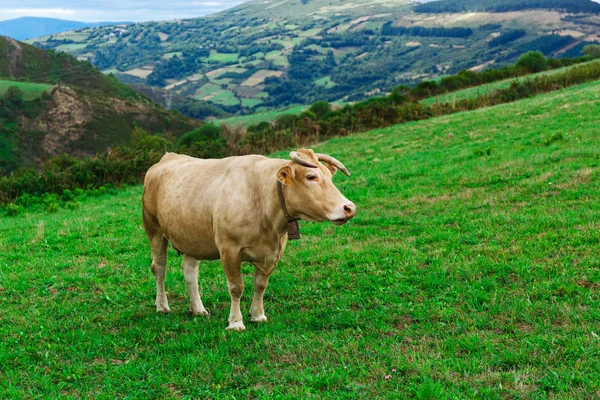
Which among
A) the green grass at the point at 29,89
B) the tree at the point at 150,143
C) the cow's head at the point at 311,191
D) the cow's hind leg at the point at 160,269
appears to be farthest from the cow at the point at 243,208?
the green grass at the point at 29,89

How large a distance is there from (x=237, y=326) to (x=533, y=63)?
7990 cm

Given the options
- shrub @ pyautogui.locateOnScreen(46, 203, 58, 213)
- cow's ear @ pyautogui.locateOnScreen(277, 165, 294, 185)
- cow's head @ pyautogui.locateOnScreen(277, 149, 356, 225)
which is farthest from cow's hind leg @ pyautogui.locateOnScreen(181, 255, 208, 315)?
shrub @ pyautogui.locateOnScreen(46, 203, 58, 213)

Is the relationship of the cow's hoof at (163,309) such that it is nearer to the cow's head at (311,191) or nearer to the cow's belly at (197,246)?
the cow's belly at (197,246)


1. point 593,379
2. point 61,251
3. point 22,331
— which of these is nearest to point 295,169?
point 593,379

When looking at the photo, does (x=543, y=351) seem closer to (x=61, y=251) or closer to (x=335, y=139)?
(x=61, y=251)

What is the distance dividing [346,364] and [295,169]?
2487mm

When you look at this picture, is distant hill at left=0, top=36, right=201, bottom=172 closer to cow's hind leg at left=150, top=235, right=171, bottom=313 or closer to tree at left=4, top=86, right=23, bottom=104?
tree at left=4, top=86, right=23, bottom=104

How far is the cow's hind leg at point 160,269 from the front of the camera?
8.73 m

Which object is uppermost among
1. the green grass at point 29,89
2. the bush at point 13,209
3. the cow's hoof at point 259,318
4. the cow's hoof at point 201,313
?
the cow's hoof at point 259,318

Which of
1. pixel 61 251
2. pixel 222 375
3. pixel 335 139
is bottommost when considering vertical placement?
pixel 335 139

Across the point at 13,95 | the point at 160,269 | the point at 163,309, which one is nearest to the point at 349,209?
the point at 160,269

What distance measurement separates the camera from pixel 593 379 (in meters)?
5.29

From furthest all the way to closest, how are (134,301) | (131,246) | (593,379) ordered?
(131,246) → (134,301) → (593,379)

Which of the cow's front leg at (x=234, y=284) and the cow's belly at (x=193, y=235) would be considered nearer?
the cow's front leg at (x=234, y=284)
